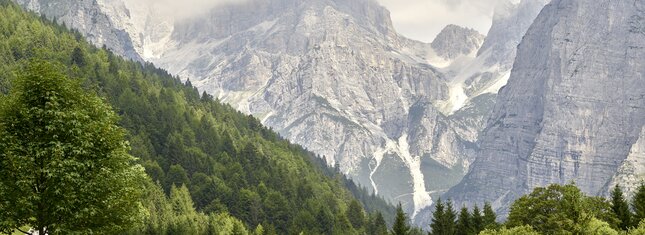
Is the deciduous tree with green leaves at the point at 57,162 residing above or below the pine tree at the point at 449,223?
below

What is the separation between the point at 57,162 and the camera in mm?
34906

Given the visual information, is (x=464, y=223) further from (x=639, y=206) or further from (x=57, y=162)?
(x=57, y=162)

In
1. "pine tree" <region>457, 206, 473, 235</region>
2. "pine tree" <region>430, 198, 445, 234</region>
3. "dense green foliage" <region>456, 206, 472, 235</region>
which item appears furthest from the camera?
"pine tree" <region>430, 198, 445, 234</region>

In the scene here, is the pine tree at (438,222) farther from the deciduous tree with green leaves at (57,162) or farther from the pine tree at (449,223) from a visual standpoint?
the deciduous tree with green leaves at (57,162)

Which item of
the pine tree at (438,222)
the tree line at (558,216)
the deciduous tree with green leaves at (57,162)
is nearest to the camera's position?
the deciduous tree with green leaves at (57,162)

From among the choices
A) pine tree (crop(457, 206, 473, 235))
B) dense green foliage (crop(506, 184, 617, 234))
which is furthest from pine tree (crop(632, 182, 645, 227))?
pine tree (crop(457, 206, 473, 235))

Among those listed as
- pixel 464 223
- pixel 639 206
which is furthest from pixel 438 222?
pixel 639 206

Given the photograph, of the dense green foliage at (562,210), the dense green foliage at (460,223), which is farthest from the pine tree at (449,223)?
the dense green foliage at (562,210)

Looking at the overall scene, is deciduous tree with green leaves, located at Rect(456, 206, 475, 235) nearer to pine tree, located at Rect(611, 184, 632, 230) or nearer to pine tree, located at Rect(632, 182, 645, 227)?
pine tree, located at Rect(611, 184, 632, 230)

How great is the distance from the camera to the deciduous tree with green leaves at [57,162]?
34.7m

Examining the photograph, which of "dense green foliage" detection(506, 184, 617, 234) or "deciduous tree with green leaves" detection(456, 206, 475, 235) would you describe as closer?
"dense green foliage" detection(506, 184, 617, 234)

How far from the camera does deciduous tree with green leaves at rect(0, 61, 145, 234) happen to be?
34.7m

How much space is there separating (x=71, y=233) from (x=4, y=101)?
7.86 metres

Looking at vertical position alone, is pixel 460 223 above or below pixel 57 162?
above
